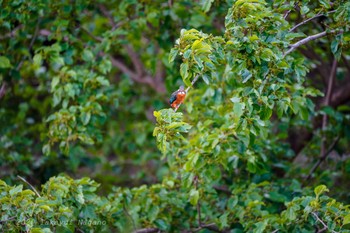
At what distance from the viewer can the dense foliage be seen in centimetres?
396

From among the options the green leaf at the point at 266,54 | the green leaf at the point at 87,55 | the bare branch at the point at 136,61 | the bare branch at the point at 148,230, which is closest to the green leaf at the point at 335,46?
the green leaf at the point at 266,54

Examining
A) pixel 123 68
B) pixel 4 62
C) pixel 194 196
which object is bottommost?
pixel 194 196

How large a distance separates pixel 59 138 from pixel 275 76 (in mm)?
2019

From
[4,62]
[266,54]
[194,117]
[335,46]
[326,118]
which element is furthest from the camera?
[326,118]

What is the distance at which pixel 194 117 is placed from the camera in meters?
5.39

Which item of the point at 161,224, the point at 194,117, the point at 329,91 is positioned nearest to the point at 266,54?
the point at 194,117

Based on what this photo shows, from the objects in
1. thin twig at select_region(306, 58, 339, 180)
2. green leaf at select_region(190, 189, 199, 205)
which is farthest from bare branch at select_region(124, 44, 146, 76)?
green leaf at select_region(190, 189, 199, 205)

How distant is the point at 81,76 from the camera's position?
5398 mm

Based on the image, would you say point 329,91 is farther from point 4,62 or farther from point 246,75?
point 4,62

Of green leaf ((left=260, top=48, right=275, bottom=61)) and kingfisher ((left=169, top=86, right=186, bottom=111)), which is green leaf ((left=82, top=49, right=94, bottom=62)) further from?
green leaf ((left=260, top=48, right=275, bottom=61))

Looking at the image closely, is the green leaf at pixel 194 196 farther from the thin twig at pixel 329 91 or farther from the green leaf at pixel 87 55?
the thin twig at pixel 329 91

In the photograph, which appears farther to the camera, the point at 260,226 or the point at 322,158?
the point at 322,158

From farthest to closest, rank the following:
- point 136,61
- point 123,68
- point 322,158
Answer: point 136,61 → point 123,68 → point 322,158

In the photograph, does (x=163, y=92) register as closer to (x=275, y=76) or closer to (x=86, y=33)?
(x=86, y=33)
